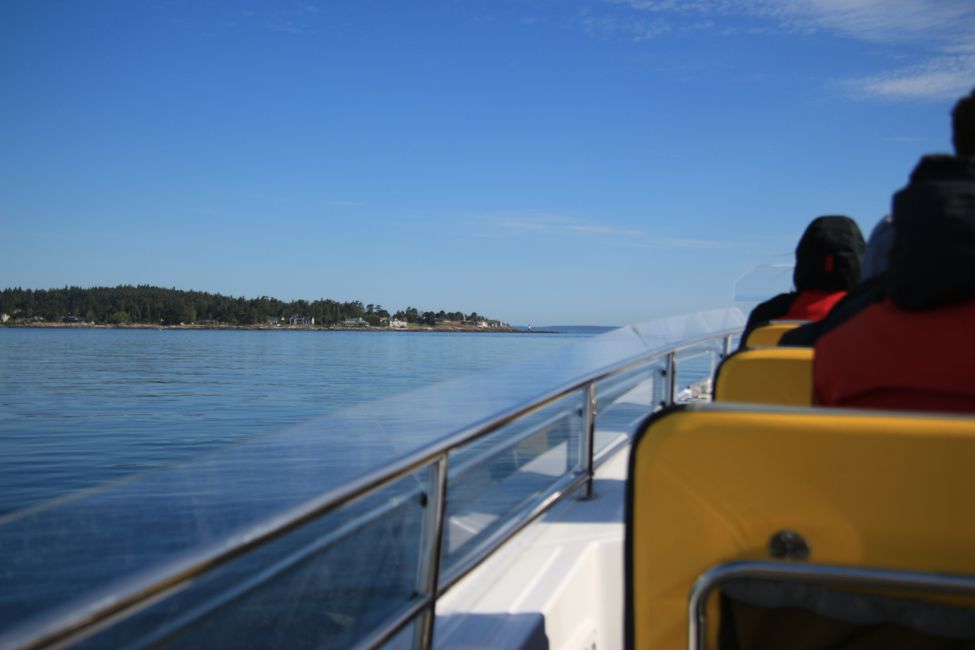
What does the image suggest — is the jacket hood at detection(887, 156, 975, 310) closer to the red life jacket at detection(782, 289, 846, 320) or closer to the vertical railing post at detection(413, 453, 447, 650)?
the vertical railing post at detection(413, 453, 447, 650)

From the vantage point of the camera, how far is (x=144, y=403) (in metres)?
33.8

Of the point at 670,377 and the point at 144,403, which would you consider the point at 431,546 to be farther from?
the point at 144,403

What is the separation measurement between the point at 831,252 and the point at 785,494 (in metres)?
2.42

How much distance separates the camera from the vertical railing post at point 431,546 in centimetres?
188

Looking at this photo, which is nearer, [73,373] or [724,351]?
[724,351]

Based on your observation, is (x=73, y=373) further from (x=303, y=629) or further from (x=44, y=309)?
(x=303, y=629)

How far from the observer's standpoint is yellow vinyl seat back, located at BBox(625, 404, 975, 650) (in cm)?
103

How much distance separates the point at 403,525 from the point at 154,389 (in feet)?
134

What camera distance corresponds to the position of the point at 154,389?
39312mm

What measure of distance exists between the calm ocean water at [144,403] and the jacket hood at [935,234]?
289 centimetres

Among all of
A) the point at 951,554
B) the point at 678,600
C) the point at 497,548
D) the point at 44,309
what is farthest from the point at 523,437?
the point at 44,309

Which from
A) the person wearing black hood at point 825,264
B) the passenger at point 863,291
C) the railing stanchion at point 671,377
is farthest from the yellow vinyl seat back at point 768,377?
the railing stanchion at point 671,377

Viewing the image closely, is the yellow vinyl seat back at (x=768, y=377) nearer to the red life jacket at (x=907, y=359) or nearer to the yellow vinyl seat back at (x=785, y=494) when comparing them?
the red life jacket at (x=907, y=359)

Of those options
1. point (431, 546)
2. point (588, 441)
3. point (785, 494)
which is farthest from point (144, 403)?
point (785, 494)
